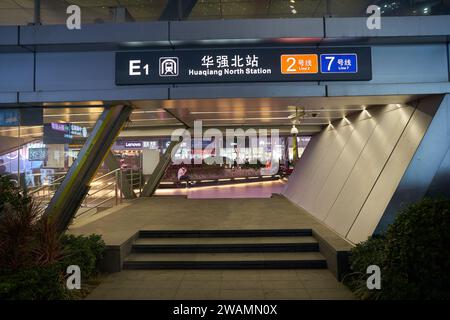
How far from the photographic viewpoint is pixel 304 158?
14.1m

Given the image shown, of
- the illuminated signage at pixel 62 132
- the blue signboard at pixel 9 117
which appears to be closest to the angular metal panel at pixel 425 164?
the illuminated signage at pixel 62 132

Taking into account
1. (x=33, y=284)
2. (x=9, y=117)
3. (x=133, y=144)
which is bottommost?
(x=33, y=284)

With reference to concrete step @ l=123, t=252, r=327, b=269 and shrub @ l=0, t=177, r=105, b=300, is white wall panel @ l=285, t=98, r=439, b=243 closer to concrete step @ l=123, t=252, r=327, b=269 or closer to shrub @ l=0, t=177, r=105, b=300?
concrete step @ l=123, t=252, r=327, b=269

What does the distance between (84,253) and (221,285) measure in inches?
86.3

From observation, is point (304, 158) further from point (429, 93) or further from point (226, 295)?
point (226, 295)

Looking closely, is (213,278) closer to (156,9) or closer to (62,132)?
(62,132)

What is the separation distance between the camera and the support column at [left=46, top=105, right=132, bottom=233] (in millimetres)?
5914

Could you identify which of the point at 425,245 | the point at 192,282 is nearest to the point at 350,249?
the point at 425,245

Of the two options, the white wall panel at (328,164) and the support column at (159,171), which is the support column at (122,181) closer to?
the support column at (159,171)

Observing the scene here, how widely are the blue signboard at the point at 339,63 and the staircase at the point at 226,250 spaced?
3.22 m

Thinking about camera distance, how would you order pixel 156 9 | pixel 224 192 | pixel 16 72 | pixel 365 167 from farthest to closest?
1. pixel 224 192
2. pixel 156 9
3. pixel 365 167
4. pixel 16 72

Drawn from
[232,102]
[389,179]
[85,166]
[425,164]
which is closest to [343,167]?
[389,179]

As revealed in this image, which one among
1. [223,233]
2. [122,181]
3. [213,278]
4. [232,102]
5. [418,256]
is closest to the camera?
[418,256]

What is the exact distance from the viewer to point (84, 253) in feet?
16.5
